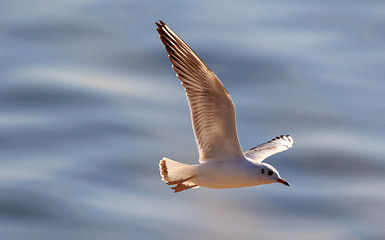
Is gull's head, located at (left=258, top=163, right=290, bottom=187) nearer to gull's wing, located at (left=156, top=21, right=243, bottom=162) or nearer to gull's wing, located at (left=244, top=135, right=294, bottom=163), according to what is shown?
gull's wing, located at (left=156, top=21, right=243, bottom=162)

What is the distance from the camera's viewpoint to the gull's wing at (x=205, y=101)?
7.52 m

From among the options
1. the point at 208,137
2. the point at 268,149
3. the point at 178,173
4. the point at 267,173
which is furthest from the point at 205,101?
the point at 268,149

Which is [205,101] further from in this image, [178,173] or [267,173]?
[267,173]

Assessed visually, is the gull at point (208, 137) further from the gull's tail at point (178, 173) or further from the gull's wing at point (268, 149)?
the gull's wing at point (268, 149)

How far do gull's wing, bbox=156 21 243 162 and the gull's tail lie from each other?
0.80ft

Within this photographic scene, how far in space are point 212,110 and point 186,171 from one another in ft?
1.97

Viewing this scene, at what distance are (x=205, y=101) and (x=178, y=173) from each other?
27.4 inches

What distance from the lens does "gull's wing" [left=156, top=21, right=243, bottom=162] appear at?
752cm

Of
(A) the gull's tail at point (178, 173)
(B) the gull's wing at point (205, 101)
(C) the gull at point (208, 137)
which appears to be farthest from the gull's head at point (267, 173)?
(A) the gull's tail at point (178, 173)

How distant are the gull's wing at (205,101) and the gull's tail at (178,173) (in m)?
0.24

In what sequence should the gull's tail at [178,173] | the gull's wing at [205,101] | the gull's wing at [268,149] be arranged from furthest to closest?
the gull's wing at [268,149], the gull's tail at [178,173], the gull's wing at [205,101]

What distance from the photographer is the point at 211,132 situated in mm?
7828

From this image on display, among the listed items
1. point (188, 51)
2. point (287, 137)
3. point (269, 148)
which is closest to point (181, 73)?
point (188, 51)

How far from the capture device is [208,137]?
7.88 meters
